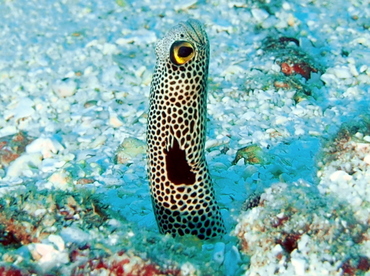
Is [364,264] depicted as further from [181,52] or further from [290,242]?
[181,52]

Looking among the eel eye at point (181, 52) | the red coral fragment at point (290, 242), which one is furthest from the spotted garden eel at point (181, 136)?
the red coral fragment at point (290, 242)

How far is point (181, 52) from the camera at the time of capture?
2.83 meters

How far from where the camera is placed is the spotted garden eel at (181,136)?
2869mm

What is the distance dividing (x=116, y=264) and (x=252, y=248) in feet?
2.89

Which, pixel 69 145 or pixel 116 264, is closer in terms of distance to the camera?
pixel 116 264

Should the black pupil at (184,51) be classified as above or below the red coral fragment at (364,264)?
above

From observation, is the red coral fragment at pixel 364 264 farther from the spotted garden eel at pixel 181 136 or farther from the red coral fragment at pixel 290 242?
the spotted garden eel at pixel 181 136

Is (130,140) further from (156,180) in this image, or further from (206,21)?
(206,21)

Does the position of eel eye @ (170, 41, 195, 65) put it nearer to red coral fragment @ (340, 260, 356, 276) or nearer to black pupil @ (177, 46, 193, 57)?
black pupil @ (177, 46, 193, 57)

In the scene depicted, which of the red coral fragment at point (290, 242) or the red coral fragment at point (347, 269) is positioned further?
the red coral fragment at point (290, 242)

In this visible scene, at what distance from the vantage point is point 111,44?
7773mm

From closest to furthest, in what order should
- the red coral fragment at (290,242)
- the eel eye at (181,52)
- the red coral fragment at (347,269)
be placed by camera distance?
the red coral fragment at (347,269), the red coral fragment at (290,242), the eel eye at (181,52)

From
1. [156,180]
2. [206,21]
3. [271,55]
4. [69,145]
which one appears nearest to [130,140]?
[69,145]

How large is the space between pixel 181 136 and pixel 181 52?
0.54 metres
